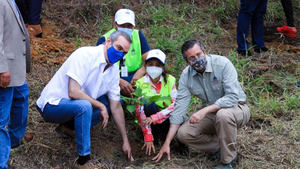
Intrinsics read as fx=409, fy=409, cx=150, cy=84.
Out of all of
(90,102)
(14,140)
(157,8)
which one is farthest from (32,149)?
(157,8)

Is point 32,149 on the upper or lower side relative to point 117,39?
lower

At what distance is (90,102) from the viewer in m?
3.31

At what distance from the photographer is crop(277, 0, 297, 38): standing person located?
18.7 ft

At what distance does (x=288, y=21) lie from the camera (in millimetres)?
5961

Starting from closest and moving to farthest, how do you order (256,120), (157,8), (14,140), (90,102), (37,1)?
(90,102) → (14,140) → (256,120) → (37,1) → (157,8)

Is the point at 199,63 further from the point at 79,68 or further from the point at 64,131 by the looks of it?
the point at 64,131

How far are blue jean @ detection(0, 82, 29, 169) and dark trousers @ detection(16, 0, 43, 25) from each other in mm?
2454

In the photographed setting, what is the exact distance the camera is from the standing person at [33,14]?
18.5ft

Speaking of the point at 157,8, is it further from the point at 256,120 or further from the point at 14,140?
the point at 14,140

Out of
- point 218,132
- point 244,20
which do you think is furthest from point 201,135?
point 244,20

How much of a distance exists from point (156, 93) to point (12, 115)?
4.37ft

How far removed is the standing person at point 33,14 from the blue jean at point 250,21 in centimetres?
280

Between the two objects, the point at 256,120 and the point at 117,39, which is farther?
the point at 256,120

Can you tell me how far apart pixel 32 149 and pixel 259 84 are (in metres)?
2.94
